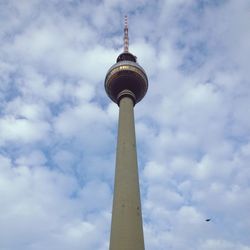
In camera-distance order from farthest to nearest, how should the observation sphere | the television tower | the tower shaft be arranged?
the observation sphere
the television tower
the tower shaft

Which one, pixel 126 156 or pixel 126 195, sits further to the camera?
pixel 126 156

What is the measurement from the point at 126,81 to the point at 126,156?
18010mm

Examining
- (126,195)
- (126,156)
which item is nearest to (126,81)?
(126,156)

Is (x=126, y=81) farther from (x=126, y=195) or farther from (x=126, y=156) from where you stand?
(x=126, y=195)

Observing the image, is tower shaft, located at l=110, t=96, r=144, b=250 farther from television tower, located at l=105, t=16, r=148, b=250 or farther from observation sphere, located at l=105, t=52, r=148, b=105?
observation sphere, located at l=105, t=52, r=148, b=105

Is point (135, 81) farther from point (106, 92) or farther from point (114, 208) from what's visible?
point (114, 208)

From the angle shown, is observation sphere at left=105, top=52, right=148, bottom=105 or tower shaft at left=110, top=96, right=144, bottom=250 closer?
tower shaft at left=110, top=96, right=144, bottom=250

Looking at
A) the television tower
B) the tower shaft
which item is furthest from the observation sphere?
the tower shaft

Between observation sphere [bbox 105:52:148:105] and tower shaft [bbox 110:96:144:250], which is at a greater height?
observation sphere [bbox 105:52:148:105]

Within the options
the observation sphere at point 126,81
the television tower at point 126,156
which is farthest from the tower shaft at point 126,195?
the observation sphere at point 126,81

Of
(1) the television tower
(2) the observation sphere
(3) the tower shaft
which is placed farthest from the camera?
(2) the observation sphere

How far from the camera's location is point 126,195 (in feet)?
162

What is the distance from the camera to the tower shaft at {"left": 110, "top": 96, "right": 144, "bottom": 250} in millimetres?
45000

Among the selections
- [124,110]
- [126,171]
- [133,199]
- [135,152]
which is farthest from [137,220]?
[124,110]
